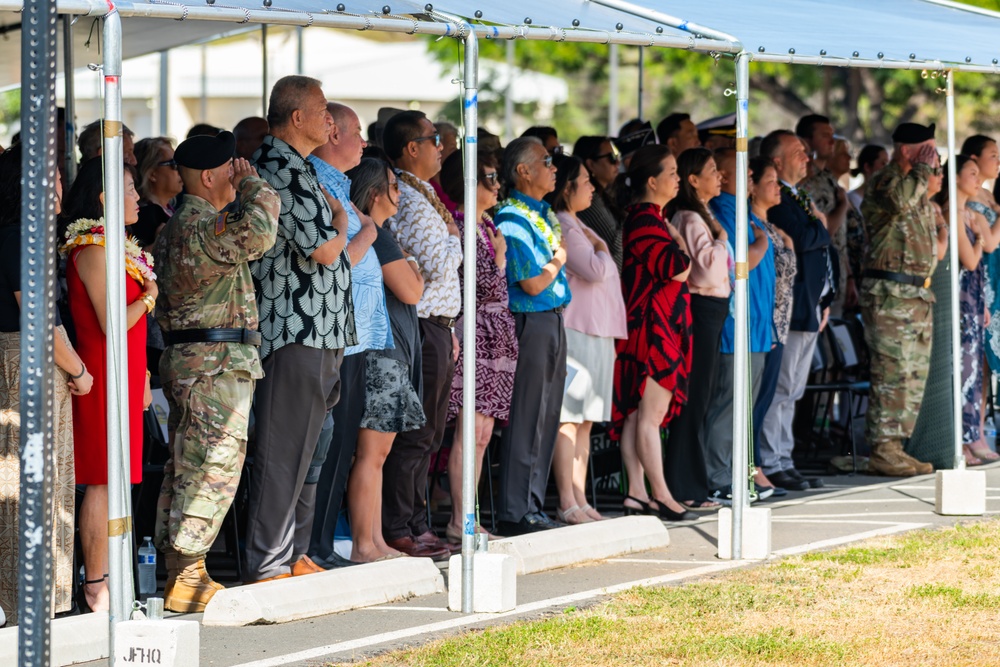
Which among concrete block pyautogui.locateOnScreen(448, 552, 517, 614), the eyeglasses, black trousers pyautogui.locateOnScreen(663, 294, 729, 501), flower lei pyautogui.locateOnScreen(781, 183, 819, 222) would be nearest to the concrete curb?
concrete block pyautogui.locateOnScreen(448, 552, 517, 614)

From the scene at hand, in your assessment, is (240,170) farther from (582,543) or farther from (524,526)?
(524,526)

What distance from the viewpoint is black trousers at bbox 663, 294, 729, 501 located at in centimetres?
909

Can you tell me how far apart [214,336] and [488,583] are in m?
1.39

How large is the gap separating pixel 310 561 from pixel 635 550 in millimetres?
1781

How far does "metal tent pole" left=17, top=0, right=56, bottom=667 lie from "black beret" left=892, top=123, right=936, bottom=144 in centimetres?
772

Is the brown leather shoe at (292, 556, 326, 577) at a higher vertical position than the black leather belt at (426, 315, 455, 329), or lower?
lower

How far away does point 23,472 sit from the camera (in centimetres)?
338

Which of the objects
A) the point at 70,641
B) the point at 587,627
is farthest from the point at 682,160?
the point at 70,641

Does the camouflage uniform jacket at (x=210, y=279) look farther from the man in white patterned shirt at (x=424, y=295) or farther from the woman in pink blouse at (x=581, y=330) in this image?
the woman in pink blouse at (x=581, y=330)

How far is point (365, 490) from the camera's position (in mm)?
7273

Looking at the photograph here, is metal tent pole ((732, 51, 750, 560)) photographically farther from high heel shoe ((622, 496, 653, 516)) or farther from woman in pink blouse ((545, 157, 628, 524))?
high heel shoe ((622, 496, 653, 516))

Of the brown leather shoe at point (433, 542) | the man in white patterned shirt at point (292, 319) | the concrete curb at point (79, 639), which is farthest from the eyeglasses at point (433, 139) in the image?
the concrete curb at point (79, 639)

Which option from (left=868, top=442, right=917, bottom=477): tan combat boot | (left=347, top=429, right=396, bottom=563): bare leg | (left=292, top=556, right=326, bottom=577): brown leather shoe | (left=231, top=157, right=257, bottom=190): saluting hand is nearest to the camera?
(left=231, top=157, right=257, bottom=190): saluting hand

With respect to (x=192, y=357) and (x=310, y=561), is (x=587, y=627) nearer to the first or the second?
(x=310, y=561)
